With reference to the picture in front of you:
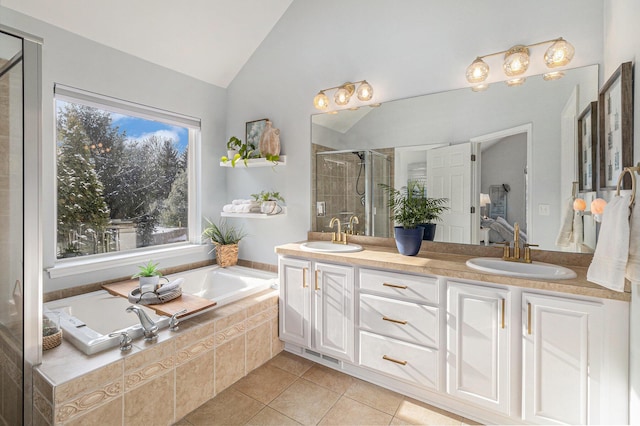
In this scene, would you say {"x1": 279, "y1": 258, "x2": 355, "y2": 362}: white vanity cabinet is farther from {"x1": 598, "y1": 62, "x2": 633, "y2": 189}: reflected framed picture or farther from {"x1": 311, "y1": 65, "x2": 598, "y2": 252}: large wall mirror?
{"x1": 598, "y1": 62, "x2": 633, "y2": 189}: reflected framed picture

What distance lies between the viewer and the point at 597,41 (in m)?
1.88

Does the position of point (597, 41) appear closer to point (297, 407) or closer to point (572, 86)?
point (572, 86)

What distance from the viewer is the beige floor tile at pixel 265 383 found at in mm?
2131

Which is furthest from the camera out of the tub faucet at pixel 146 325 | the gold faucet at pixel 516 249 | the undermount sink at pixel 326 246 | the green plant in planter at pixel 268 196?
the green plant in planter at pixel 268 196

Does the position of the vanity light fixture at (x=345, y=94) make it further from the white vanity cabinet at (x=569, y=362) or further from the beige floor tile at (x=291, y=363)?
the beige floor tile at (x=291, y=363)

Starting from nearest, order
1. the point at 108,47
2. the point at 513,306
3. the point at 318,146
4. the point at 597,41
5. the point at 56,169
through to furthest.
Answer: the point at 513,306
the point at 597,41
the point at 56,169
the point at 108,47
the point at 318,146

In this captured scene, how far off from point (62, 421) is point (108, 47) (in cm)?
258

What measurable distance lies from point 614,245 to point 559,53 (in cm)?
129

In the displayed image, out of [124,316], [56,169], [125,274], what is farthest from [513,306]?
[56,169]

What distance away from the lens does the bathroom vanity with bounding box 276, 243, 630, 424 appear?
4.97 ft

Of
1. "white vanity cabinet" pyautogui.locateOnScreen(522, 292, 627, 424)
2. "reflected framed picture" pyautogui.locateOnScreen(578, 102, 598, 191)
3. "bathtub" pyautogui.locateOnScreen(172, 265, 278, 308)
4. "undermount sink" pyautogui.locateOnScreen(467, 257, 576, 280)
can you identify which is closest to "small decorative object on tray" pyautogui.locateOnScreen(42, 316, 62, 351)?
"bathtub" pyautogui.locateOnScreen(172, 265, 278, 308)

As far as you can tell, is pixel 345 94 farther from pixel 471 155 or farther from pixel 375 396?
pixel 375 396

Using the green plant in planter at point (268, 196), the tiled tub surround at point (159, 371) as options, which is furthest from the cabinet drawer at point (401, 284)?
the green plant in planter at point (268, 196)

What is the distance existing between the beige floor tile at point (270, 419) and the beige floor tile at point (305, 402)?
3cm
